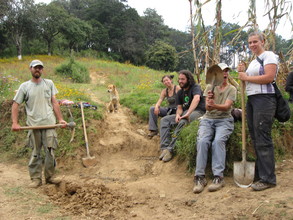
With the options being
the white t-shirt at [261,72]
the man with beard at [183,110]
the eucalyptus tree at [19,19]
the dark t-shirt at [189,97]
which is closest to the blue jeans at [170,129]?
the man with beard at [183,110]

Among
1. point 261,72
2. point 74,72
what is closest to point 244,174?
point 261,72

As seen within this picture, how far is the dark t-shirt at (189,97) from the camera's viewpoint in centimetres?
499

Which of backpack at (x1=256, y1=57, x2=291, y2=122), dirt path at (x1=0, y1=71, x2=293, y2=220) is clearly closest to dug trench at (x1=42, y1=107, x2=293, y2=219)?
dirt path at (x1=0, y1=71, x2=293, y2=220)

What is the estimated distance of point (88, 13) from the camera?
44.6m

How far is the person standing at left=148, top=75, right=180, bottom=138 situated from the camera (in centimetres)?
570

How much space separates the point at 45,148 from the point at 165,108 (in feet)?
8.73

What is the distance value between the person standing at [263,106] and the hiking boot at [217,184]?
16.9 inches

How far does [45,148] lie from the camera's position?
431 cm

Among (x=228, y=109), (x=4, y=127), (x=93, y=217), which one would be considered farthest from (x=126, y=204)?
(x=4, y=127)

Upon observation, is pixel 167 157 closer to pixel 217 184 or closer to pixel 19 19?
pixel 217 184

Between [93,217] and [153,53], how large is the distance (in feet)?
93.9

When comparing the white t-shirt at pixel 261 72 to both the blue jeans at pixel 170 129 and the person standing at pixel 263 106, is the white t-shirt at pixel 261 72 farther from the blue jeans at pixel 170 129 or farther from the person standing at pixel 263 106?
the blue jeans at pixel 170 129

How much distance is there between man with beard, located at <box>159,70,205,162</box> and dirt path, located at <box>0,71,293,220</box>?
1.11 ft

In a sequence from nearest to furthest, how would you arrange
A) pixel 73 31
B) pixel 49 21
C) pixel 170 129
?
pixel 170 129 < pixel 49 21 < pixel 73 31
